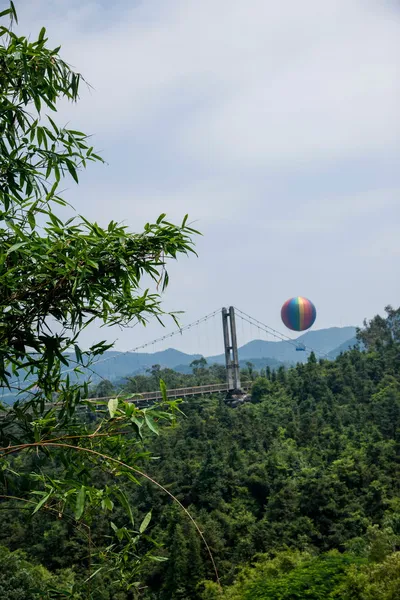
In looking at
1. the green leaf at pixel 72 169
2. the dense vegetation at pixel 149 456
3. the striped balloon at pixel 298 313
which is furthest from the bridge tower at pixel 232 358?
the green leaf at pixel 72 169

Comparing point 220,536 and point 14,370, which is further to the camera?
point 220,536

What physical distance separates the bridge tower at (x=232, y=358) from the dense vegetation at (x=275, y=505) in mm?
2022

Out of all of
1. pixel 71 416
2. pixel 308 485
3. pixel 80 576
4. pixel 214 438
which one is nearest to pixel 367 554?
pixel 308 485

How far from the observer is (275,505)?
499 inches

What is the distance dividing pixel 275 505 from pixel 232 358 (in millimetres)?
9037

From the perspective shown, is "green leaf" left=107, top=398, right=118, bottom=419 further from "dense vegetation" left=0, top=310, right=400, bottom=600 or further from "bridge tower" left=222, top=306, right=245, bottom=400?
"bridge tower" left=222, top=306, right=245, bottom=400

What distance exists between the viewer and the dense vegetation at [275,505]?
9.36 m

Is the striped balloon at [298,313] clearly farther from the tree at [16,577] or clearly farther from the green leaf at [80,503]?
A: the green leaf at [80,503]

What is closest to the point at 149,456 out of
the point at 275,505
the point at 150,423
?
the point at 150,423

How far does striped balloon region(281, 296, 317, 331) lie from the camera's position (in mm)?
30297

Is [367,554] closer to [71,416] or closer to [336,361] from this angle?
[71,416]

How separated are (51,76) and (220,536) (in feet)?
36.7

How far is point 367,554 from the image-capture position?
381 inches

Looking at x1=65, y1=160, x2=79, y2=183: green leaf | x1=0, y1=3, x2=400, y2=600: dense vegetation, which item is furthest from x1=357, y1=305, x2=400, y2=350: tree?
x1=65, y1=160, x2=79, y2=183: green leaf
